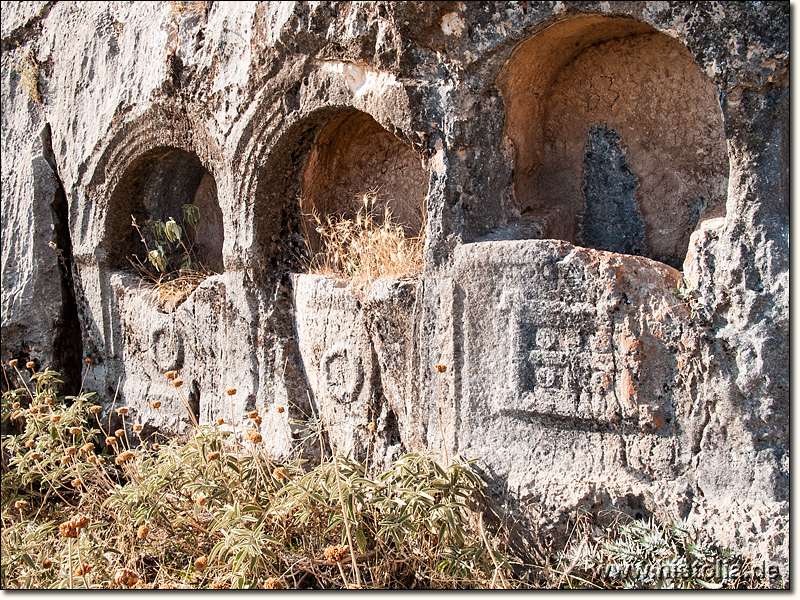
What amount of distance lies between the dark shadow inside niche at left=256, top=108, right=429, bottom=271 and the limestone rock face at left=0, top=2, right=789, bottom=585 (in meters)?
0.02

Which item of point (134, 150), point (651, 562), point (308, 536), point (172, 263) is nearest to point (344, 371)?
point (308, 536)

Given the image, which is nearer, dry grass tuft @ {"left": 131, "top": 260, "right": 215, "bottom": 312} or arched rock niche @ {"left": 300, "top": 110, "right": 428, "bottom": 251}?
arched rock niche @ {"left": 300, "top": 110, "right": 428, "bottom": 251}

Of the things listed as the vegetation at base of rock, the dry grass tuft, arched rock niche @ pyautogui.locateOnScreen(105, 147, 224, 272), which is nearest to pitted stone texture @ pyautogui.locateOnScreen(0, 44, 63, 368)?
arched rock niche @ pyautogui.locateOnScreen(105, 147, 224, 272)

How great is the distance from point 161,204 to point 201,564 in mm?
2829

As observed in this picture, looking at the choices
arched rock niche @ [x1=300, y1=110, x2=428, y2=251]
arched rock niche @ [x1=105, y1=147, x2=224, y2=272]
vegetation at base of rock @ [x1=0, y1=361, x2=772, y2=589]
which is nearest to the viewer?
vegetation at base of rock @ [x1=0, y1=361, x2=772, y2=589]

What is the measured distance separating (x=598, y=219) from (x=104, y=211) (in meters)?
3.08

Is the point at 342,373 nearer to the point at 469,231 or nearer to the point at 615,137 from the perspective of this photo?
the point at 469,231

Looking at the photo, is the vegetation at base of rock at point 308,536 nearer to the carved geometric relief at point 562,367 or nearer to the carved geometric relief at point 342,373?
the carved geometric relief at point 562,367

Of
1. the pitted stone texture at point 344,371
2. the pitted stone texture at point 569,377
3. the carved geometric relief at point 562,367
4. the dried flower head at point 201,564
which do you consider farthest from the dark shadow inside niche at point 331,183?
the dried flower head at point 201,564

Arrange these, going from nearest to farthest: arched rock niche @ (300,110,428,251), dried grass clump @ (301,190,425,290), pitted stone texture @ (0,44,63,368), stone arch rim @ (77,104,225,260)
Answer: dried grass clump @ (301,190,425,290), arched rock niche @ (300,110,428,251), stone arch rim @ (77,104,225,260), pitted stone texture @ (0,44,63,368)

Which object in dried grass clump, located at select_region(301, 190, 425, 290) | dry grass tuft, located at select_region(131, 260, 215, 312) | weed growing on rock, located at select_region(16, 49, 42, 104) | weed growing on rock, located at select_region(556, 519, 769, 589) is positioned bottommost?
weed growing on rock, located at select_region(556, 519, 769, 589)

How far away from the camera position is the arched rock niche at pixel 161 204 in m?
4.74

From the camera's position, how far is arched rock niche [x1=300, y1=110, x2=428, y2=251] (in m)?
4.03

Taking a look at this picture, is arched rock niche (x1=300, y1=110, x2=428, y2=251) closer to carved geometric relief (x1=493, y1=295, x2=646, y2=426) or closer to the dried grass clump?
the dried grass clump
